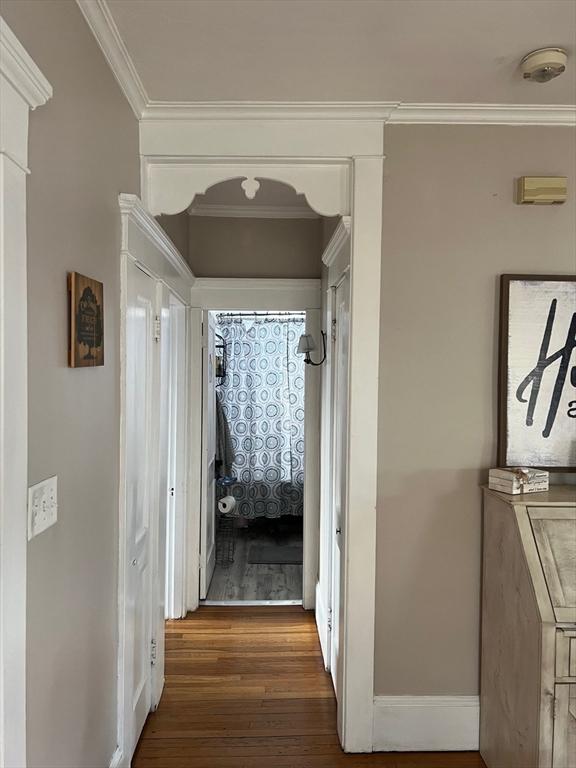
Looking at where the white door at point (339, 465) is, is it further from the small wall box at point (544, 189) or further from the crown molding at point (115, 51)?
the crown molding at point (115, 51)

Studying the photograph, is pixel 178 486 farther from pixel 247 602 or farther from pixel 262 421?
pixel 262 421

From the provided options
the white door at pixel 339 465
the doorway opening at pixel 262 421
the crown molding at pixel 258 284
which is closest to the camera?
the white door at pixel 339 465

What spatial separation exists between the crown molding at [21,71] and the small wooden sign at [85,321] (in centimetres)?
43

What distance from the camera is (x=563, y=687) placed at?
72.3 inches

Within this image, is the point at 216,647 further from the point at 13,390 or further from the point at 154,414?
the point at 13,390

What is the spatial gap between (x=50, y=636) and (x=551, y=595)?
152 centimetres

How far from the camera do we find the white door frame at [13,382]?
1.13 metres

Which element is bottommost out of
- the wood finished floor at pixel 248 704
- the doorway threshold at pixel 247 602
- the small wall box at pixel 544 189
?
the doorway threshold at pixel 247 602

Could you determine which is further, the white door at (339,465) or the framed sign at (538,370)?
the white door at (339,465)

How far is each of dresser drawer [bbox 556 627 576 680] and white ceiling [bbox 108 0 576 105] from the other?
186 centimetres

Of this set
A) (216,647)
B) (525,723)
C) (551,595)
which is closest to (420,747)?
(525,723)

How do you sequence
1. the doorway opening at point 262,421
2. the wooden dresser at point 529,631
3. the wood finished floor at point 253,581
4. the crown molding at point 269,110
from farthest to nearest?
the doorway opening at point 262,421
the wood finished floor at point 253,581
the crown molding at point 269,110
the wooden dresser at point 529,631

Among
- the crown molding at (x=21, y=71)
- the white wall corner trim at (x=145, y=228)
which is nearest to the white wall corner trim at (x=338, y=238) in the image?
the white wall corner trim at (x=145, y=228)

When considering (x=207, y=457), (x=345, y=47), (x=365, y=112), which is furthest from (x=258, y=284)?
(x=345, y=47)
